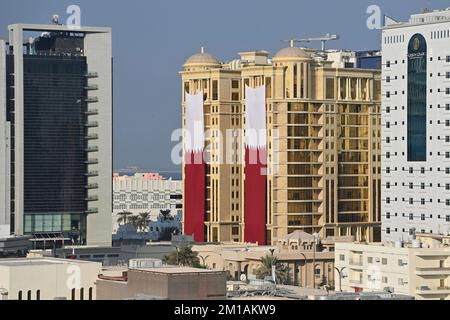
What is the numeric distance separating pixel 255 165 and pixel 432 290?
3330 cm

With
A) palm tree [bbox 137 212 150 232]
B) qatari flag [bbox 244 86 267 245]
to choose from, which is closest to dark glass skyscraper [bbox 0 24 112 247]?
qatari flag [bbox 244 86 267 245]

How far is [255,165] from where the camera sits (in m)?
84.2

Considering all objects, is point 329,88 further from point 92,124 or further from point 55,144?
point 55,144

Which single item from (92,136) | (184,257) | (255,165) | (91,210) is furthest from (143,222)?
(184,257)

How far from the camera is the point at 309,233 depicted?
3223 inches

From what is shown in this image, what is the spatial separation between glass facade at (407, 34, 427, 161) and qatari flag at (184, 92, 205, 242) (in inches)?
516

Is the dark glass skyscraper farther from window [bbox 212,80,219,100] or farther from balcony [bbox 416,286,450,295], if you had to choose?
balcony [bbox 416,286,450,295]

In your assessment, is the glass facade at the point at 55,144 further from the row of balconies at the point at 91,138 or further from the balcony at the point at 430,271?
the balcony at the point at 430,271

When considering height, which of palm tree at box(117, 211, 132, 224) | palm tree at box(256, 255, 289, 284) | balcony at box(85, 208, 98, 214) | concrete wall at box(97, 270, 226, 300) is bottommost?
palm tree at box(256, 255, 289, 284)

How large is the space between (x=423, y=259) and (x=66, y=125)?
4453cm

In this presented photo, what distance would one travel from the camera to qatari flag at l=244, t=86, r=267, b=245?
8362cm

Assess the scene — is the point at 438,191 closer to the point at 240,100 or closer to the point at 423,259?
the point at 240,100
